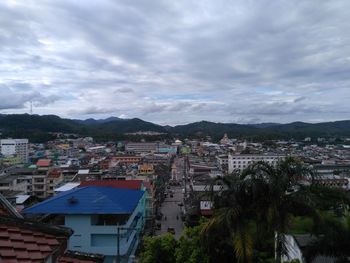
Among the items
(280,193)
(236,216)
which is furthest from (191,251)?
(280,193)

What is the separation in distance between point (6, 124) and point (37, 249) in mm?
194621

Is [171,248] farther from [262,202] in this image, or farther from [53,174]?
[53,174]

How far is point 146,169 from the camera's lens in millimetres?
67875

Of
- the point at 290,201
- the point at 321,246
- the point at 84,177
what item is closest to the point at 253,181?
the point at 290,201

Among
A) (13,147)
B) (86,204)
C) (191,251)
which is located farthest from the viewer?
(13,147)

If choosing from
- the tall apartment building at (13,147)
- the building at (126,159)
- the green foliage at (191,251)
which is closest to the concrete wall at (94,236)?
the green foliage at (191,251)

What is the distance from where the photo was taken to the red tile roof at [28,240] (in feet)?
11.4


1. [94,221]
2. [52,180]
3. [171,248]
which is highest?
[171,248]

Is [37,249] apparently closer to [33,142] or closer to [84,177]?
[84,177]

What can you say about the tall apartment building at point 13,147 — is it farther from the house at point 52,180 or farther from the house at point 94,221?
the house at point 94,221

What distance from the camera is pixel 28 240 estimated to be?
382cm

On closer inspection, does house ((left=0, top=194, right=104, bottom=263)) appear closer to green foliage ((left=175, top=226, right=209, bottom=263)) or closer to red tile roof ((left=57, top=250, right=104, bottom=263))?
red tile roof ((left=57, top=250, right=104, bottom=263))

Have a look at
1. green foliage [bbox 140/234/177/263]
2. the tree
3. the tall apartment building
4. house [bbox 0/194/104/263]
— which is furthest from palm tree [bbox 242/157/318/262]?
the tall apartment building

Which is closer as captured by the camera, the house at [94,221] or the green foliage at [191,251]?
the green foliage at [191,251]
